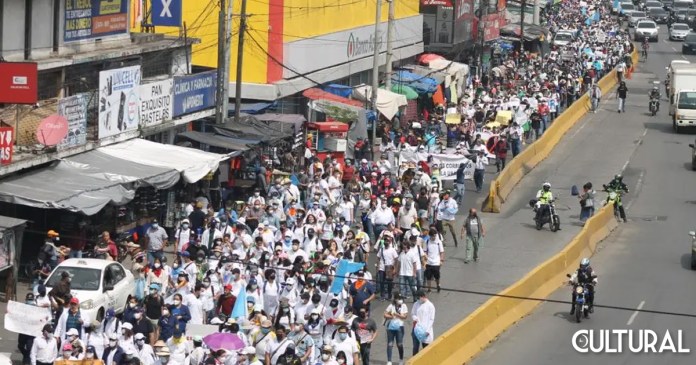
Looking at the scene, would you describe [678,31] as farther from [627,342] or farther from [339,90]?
[627,342]

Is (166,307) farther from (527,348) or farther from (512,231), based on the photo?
(512,231)

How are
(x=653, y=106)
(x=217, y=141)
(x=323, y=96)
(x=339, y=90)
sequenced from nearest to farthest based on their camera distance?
(x=217, y=141), (x=323, y=96), (x=339, y=90), (x=653, y=106)

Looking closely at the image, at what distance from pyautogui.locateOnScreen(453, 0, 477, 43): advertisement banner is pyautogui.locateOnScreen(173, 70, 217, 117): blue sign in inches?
1155

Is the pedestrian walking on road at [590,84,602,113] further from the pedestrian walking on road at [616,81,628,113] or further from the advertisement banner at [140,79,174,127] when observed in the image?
the advertisement banner at [140,79,174,127]

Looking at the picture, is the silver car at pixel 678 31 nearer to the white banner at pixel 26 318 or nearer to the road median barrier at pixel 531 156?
the road median barrier at pixel 531 156

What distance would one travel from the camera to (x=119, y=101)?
117ft

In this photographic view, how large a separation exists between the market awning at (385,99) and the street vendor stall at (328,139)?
726 cm

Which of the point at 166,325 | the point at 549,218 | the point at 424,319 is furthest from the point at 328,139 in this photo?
the point at 166,325

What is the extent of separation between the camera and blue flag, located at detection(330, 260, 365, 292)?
2786cm

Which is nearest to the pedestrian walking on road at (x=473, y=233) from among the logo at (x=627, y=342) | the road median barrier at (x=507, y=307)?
the road median barrier at (x=507, y=307)

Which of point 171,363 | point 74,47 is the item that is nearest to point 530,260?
point 74,47

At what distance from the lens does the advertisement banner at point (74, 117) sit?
32719 millimetres

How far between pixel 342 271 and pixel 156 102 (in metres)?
11.3

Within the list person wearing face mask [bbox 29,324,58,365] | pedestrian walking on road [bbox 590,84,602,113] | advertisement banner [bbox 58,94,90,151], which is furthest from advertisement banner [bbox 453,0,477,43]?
person wearing face mask [bbox 29,324,58,365]
